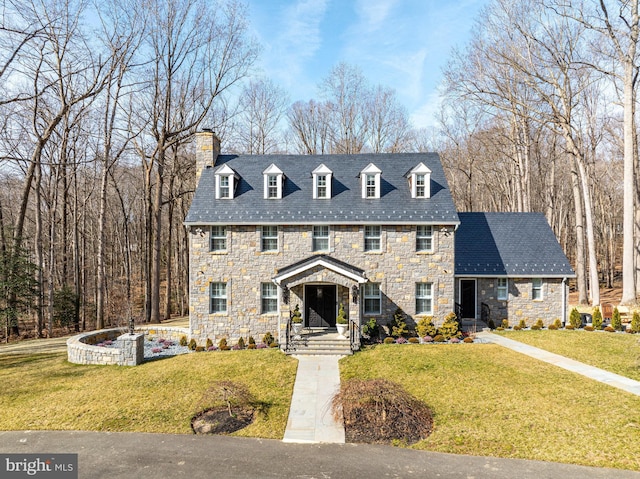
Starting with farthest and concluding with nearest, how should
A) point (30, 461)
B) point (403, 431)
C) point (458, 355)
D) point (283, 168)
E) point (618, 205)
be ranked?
point (618, 205), point (283, 168), point (458, 355), point (403, 431), point (30, 461)

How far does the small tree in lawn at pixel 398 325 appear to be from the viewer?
54.5 feet

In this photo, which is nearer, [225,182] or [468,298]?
[225,182]

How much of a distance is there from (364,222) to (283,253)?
4.39 m

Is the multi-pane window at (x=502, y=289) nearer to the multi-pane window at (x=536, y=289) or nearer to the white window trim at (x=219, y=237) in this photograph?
the multi-pane window at (x=536, y=289)

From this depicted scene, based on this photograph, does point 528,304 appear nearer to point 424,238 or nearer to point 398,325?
point 424,238

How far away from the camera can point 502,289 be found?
19188 mm

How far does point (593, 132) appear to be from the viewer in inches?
1112

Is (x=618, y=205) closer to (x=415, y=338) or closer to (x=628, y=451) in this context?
(x=415, y=338)

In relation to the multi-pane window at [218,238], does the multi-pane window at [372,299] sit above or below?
below

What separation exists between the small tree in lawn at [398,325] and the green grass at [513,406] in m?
2.33

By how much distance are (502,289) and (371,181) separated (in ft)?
31.3

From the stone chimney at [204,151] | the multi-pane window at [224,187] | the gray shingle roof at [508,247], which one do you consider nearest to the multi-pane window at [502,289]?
the gray shingle roof at [508,247]

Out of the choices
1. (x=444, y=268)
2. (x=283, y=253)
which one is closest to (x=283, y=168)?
(x=283, y=253)

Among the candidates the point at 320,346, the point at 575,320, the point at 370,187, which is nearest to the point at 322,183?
the point at 370,187
